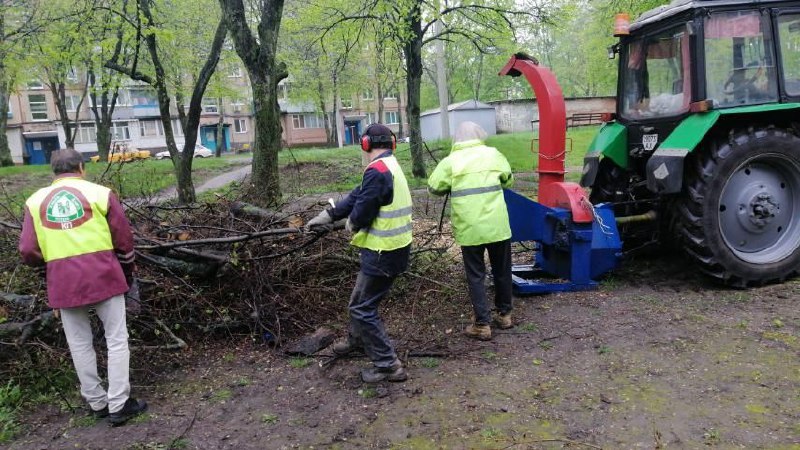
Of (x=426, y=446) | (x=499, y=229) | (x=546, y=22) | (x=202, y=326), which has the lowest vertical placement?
(x=426, y=446)

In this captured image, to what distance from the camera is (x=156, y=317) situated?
4.38m

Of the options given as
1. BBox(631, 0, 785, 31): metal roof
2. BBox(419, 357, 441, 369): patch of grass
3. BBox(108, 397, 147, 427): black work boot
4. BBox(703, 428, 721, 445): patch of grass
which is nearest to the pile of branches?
BBox(419, 357, 441, 369): patch of grass

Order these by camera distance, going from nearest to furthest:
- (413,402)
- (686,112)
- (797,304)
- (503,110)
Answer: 1. (413,402)
2. (797,304)
3. (686,112)
4. (503,110)

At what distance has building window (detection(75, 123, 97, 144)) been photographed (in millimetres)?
49312

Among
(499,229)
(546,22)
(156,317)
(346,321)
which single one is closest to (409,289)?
(346,321)

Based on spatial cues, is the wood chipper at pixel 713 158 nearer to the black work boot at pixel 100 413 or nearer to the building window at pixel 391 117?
the black work boot at pixel 100 413

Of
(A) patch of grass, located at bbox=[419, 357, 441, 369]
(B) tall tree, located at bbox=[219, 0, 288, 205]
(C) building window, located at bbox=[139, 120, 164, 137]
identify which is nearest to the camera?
(A) patch of grass, located at bbox=[419, 357, 441, 369]

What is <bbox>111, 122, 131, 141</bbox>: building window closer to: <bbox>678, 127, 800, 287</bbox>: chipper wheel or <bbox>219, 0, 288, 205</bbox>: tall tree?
<bbox>219, 0, 288, 205</bbox>: tall tree

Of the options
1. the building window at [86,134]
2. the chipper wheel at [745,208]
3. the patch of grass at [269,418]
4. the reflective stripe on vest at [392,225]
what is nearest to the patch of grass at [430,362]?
the reflective stripe on vest at [392,225]

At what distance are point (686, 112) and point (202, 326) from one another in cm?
470

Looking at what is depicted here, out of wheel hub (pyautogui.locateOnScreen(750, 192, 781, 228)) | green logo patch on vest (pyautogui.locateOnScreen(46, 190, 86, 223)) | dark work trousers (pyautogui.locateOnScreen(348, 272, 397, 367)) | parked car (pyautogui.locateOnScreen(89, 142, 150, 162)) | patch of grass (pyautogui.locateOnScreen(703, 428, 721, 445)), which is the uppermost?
parked car (pyautogui.locateOnScreen(89, 142, 150, 162))

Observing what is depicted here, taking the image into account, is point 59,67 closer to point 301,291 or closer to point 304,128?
point 301,291

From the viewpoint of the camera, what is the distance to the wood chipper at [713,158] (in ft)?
16.4

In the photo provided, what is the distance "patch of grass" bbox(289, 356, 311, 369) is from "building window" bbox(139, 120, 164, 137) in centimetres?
5188
